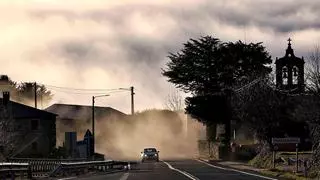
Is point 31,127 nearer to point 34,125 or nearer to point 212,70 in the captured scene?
point 34,125

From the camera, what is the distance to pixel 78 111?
5187 inches

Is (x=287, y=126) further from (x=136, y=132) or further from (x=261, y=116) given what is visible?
(x=136, y=132)

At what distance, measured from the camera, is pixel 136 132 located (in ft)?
404

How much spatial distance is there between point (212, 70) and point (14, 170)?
5525 centimetres

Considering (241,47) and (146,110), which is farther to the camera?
(146,110)

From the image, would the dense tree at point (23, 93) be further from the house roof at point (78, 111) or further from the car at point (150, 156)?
the car at point (150, 156)

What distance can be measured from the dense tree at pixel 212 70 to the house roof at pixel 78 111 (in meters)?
42.4

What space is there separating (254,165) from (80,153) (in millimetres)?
14197

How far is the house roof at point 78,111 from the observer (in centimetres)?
12862

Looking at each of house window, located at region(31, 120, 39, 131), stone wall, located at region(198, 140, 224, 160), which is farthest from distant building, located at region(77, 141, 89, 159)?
house window, located at region(31, 120, 39, 131)

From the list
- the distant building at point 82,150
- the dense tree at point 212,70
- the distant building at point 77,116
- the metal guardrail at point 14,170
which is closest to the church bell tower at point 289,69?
the dense tree at point 212,70

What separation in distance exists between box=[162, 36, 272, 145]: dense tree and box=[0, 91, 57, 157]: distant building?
17.7 m

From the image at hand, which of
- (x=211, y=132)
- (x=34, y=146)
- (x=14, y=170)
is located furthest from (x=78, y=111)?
(x=14, y=170)

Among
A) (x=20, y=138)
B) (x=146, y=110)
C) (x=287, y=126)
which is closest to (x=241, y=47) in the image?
(x=287, y=126)
